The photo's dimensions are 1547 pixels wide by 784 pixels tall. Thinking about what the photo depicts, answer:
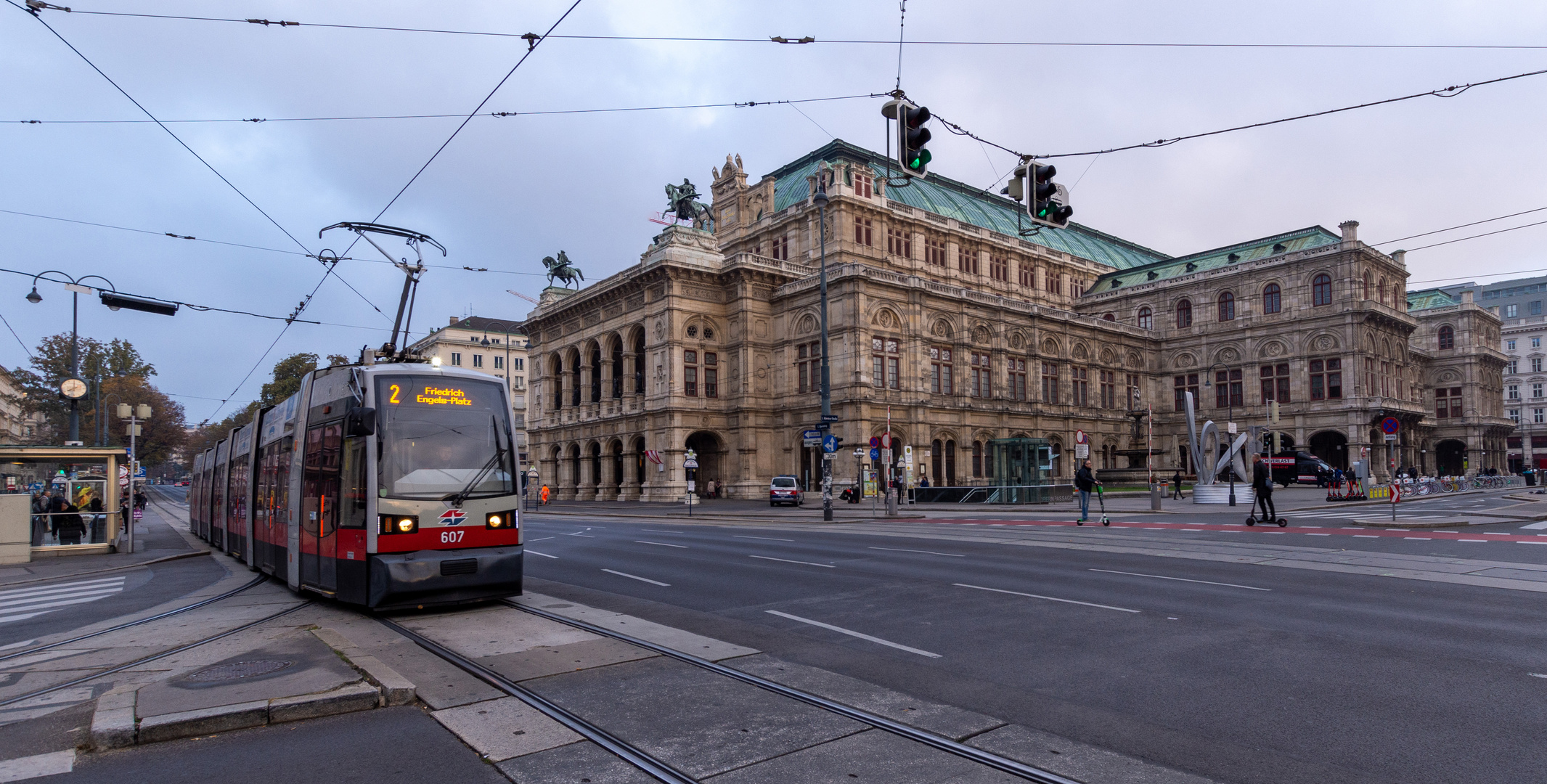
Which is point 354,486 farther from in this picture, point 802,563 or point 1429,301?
point 1429,301

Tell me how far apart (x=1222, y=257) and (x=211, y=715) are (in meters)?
74.8

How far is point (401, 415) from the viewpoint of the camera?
33.8ft

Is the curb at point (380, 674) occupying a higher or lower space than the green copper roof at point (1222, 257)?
lower

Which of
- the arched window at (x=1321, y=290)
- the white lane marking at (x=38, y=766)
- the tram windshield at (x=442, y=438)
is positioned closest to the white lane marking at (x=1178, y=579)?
the tram windshield at (x=442, y=438)

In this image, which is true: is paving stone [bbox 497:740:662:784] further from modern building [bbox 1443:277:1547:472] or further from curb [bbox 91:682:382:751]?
modern building [bbox 1443:277:1547:472]

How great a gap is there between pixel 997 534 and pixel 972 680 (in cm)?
1499

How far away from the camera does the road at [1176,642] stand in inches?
216

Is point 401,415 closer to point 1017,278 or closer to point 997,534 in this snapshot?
point 997,534

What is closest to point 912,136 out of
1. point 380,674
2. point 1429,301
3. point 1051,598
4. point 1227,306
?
point 1051,598

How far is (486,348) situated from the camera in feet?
294

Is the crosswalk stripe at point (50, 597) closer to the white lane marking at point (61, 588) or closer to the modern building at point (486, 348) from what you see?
the white lane marking at point (61, 588)

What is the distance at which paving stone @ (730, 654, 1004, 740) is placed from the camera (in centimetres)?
583

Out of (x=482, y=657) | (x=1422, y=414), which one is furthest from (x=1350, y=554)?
(x=1422, y=414)

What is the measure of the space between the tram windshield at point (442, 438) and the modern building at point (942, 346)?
34.5 meters
